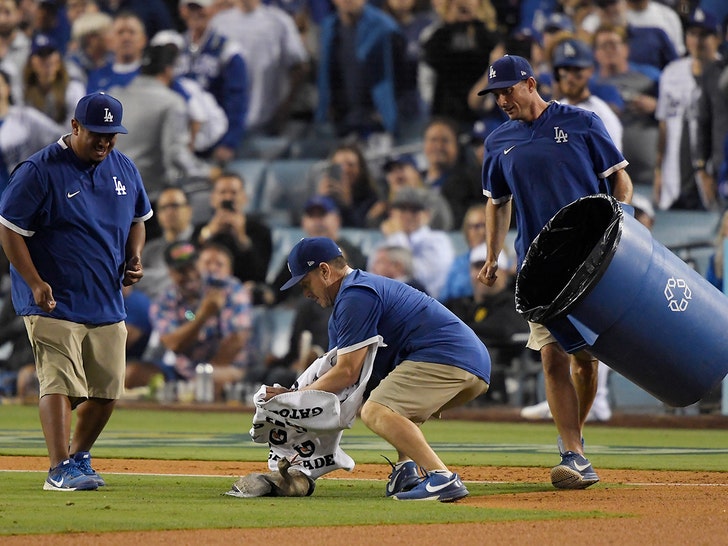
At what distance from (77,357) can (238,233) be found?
37.2 ft

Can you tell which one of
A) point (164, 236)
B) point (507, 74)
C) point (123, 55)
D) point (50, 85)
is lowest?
point (164, 236)

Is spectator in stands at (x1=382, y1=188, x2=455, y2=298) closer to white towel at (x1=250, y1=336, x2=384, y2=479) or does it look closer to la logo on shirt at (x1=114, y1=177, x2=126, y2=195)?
la logo on shirt at (x1=114, y1=177, x2=126, y2=195)

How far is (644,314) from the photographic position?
22.8 ft

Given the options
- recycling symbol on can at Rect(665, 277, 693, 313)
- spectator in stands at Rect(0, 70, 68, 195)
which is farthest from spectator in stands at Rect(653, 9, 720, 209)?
recycling symbol on can at Rect(665, 277, 693, 313)

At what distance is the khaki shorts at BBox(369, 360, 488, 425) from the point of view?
23.1ft

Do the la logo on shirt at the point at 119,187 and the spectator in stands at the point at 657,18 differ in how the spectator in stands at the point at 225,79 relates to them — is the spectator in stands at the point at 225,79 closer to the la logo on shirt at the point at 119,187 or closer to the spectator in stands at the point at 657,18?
the spectator in stands at the point at 657,18

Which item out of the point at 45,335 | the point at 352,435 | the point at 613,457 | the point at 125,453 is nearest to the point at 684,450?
the point at 613,457

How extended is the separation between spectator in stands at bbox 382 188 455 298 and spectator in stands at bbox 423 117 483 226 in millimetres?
315

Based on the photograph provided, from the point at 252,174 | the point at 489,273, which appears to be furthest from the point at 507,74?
the point at 252,174

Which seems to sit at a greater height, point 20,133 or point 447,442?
point 20,133

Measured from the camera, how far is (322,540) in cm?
532

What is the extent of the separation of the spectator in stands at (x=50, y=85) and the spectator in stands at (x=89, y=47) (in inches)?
6.7

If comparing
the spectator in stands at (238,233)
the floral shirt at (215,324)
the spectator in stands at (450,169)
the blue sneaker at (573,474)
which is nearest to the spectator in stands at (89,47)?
the spectator in stands at (238,233)

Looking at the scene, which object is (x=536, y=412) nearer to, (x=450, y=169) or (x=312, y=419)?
(x=450, y=169)
